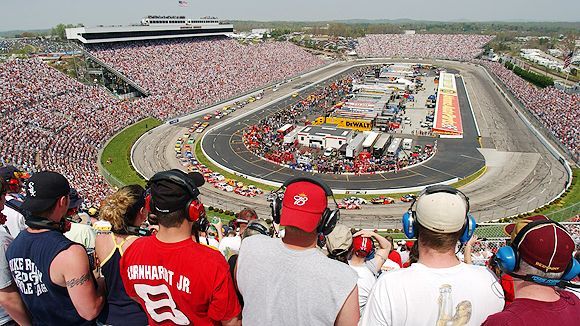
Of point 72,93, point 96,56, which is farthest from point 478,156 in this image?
point 96,56

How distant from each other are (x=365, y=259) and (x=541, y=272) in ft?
7.10

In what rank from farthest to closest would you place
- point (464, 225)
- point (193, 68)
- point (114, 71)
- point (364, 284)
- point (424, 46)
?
point (424, 46) < point (193, 68) < point (114, 71) < point (364, 284) < point (464, 225)

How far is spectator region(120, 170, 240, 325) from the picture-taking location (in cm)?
308

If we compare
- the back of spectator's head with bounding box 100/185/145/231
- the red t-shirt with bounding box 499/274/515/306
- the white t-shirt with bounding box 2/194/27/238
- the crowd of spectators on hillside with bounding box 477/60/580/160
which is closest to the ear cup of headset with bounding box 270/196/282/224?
the back of spectator's head with bounding box 100/185/145/231

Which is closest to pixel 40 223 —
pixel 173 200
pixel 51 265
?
pixel 51 265

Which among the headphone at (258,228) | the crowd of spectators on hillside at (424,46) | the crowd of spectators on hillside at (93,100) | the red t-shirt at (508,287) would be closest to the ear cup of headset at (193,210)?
the headphone at (258,228)

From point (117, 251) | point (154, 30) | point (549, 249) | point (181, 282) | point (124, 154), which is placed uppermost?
point (154, 30)

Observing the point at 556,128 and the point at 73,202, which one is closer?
the point at 73,202

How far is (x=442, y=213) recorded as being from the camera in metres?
2.82

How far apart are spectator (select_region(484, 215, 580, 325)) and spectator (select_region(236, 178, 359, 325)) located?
3.52 feet

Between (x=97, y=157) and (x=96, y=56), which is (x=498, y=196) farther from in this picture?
(x=96, y=56)

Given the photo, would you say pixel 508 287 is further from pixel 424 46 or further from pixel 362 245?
pixel 424 46

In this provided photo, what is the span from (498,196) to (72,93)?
1913 inches

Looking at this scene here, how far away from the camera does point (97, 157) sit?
36.7 metres
